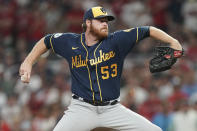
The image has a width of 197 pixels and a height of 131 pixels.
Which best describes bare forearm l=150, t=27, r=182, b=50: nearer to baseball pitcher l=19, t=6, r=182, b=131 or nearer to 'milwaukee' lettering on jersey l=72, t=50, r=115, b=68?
baseball pitcher l=19, t=6, r=182, b=131

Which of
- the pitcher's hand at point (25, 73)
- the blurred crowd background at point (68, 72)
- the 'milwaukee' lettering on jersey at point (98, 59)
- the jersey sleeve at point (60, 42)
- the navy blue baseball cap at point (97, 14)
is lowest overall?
the blurred crowd background at point (68, 72)

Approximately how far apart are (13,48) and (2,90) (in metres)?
1.79

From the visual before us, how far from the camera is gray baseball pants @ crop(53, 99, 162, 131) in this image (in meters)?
6.02

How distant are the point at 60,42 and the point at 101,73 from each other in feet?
2.10

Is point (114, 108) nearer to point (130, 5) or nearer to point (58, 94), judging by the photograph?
point (58, 94)

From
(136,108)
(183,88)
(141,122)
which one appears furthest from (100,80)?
(183,88)

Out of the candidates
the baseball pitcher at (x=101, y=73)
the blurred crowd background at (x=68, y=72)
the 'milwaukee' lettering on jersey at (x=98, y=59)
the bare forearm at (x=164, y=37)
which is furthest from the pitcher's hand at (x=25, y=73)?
the blurred crowd background at (x=68, y=72)

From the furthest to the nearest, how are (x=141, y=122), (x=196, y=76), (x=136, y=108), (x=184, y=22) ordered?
1. (x=184, y=22)
2. (x=196, y=76)
3. (x=136, y=108)
4. (x=141, y=122)

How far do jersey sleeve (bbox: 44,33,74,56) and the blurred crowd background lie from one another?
3.66 meters

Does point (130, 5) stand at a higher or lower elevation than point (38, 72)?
higher

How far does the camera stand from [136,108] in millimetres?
10094

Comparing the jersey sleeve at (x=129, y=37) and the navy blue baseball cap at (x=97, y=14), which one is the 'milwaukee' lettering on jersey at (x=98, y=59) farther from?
the navy blue baseball cap at (x=97, y=14)

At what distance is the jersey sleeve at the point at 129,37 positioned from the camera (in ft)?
20.1

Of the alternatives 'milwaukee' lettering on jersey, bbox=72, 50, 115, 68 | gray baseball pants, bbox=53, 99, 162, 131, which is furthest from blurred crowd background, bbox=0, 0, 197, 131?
'milwaukee' lettering on jersey, bbox=72, 50, 115, 68
